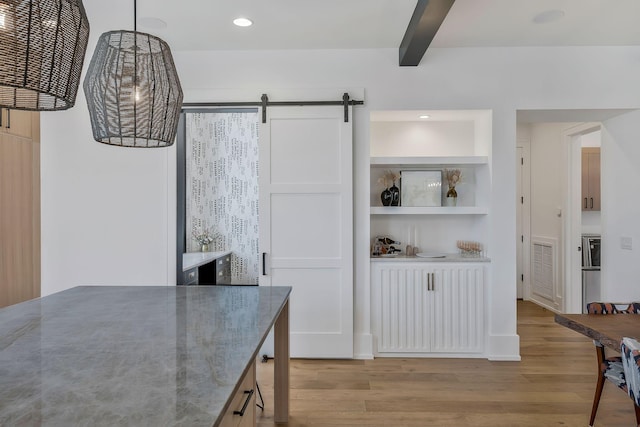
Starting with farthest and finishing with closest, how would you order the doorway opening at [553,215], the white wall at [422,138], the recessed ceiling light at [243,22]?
the doorway opening at [553,215] < the white wall at [422,138] < the recessed ceiling light at [243,22]

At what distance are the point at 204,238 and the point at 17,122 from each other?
1910mm

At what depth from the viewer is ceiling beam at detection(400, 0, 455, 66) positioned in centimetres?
241

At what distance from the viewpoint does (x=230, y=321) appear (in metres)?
1.63

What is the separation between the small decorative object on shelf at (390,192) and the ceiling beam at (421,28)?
991 millimetres

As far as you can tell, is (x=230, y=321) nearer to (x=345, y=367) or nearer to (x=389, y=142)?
(x=345, y=367)

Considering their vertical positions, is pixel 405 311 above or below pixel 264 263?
below

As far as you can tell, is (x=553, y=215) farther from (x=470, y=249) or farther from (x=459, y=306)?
(x=459, y=306)

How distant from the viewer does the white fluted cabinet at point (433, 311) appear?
11.2 ft

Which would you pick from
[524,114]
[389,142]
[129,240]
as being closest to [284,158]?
[389,142]

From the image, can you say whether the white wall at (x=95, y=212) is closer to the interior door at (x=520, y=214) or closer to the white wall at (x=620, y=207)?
the white wall at (x=620, y=207)

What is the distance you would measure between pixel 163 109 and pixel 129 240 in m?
2.24

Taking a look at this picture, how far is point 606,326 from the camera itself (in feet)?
6.30

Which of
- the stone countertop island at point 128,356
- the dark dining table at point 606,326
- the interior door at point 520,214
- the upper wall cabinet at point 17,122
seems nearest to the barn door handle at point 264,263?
the stone countertop island at point 128,356

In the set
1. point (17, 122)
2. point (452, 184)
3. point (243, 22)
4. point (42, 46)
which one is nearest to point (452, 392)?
point (452, 184)
